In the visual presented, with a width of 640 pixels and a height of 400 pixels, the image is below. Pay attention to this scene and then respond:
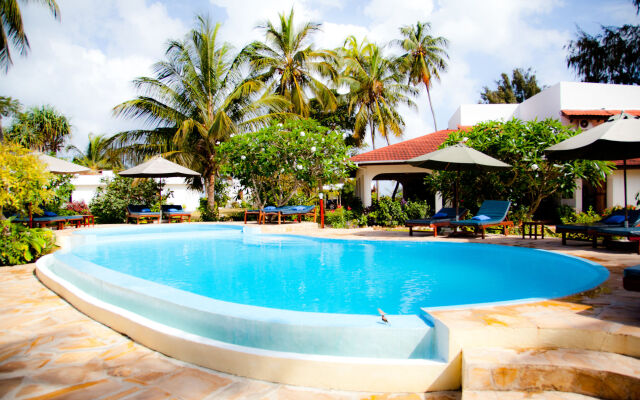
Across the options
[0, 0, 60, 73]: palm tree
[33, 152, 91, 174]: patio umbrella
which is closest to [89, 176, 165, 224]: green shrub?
[33, 152, 91, 174]: patio umbrella

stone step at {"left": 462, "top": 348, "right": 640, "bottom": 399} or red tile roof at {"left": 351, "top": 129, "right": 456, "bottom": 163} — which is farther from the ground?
red tile roof at {"left": 351, "top": 129, "right": 456, "bottom": 163}

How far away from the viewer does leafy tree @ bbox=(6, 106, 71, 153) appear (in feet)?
111

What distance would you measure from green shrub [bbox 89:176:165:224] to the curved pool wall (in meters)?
14.5

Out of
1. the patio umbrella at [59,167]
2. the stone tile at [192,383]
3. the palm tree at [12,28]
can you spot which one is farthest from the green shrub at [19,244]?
the palm tree at [12,28]

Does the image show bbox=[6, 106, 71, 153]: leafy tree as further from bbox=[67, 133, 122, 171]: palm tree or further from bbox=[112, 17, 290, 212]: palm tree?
bbox=[112, 17, 290, 212]: palm tree

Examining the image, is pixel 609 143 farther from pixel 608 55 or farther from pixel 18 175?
pixel 608 55

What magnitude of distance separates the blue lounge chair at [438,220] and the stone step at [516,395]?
8.09 meters

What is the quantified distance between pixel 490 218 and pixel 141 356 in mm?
9189

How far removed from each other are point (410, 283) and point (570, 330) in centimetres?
343

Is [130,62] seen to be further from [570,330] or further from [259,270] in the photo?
[570,330]

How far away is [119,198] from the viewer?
55.8ft

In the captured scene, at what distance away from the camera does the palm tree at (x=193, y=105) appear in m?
18.4

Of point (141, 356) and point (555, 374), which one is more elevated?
point (555, 374)

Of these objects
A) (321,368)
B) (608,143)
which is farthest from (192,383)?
(608,143)
